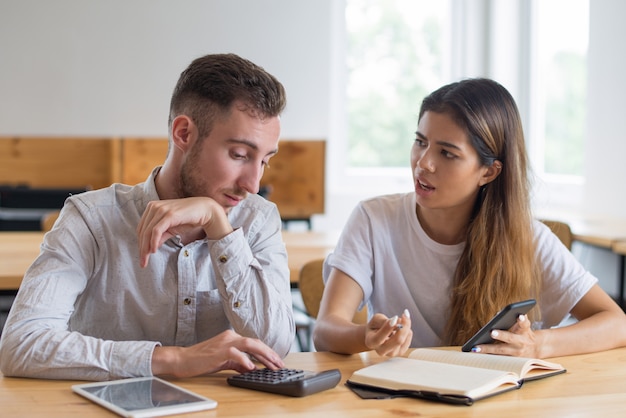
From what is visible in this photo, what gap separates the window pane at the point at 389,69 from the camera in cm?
609

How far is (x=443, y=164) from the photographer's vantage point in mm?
1820

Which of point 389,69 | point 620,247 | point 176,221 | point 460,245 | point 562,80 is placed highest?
point 389,69

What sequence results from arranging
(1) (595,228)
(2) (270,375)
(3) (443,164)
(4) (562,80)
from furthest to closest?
(4) (562,80) → (1) (595,228) → (3) (443,164) → (2) (270,375)

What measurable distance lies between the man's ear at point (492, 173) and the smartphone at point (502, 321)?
1.52ft

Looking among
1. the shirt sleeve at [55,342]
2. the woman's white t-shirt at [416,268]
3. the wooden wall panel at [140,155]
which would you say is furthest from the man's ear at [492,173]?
the wooden wall panel at [140,155]

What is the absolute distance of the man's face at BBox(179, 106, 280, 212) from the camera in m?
1.46

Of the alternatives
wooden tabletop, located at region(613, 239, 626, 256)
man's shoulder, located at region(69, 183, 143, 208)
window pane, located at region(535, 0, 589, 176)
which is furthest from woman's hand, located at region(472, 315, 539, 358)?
window pane, located at region(535, 0, 589, 176)

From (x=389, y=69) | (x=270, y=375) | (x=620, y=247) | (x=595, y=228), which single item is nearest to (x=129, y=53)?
(x=389, y=69)

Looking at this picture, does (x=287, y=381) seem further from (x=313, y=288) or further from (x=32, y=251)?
(x=32, y=251)

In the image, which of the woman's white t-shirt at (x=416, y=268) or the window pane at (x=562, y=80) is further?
the window pane at (x=562, y=80)

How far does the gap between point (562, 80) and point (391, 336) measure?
13.6 feet

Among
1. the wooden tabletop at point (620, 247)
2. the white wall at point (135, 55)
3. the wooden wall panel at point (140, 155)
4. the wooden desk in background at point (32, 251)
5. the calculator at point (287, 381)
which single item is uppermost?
the white wall at point (135, 55)

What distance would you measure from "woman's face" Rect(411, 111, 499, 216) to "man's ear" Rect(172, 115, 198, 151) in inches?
22.0

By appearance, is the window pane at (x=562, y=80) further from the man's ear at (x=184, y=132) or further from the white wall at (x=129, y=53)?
the man's ear at (x=184, y=132)
